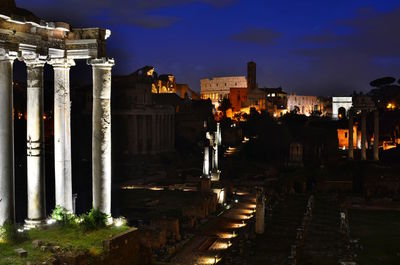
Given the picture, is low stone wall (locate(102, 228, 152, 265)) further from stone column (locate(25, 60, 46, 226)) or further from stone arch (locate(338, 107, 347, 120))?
stone arch (locate(338, 107, 347, 120))

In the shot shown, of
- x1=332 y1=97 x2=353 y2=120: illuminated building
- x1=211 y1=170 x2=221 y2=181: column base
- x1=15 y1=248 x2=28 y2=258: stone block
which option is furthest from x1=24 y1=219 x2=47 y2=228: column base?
x1=332 y1=97 x2=353 y2=120: illuminated building

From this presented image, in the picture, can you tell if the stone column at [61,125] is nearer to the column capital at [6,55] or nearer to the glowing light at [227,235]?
the column capital at [6,55]

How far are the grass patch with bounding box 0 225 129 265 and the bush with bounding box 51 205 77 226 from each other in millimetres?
223

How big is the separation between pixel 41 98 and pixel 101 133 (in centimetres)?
190

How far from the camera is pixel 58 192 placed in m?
14.4

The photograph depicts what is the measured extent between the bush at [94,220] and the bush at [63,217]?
36 cm

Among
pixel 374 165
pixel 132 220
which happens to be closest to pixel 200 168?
pixel 374 165

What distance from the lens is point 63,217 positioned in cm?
1406

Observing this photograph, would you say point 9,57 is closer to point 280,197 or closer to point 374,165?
point 280,197

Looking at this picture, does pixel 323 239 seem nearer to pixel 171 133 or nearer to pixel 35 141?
pixel 35 141

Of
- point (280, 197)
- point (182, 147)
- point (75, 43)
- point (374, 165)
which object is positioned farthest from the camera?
point (182, 147)

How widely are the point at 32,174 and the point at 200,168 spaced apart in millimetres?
40394

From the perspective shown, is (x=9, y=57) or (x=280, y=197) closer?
(x=9, y=57)

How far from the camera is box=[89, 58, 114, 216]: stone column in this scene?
46.6 feet
